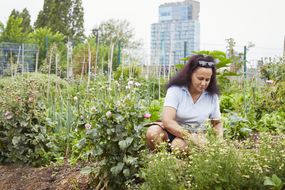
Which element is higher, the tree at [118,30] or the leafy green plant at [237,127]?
the tree at [118,30]

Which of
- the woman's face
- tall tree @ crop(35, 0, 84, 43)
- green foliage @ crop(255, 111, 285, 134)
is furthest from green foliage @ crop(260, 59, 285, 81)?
tall tree @ crop(35, 0, 84, 43)

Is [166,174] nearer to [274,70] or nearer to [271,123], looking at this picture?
[271,123]

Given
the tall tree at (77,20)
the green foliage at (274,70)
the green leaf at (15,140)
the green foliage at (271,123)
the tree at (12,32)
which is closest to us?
the green leaf at (15,140)

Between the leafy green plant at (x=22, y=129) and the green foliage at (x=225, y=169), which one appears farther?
the leafy green plant at (x=22, y=129)

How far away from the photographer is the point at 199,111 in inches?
155

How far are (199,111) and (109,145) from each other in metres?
0.83

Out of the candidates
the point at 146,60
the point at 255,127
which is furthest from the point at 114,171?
the point at 146,60

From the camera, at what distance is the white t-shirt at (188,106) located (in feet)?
12.7

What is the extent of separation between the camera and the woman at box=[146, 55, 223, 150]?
12.3 ft

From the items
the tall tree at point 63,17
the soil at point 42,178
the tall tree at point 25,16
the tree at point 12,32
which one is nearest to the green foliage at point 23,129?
the soil at point 42,178

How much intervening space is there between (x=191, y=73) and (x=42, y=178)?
174 cm

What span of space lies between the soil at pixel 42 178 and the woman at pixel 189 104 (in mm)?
801

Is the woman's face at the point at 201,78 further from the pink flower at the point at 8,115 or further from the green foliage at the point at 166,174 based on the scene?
the pink flower at the point at 8,115

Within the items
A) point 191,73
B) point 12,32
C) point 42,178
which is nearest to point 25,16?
point 12,32
